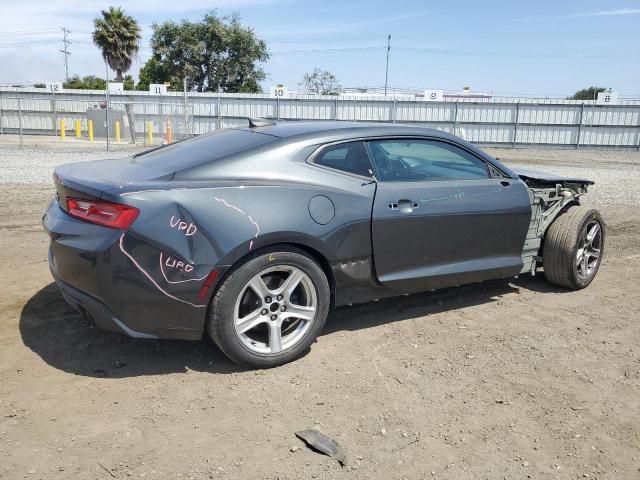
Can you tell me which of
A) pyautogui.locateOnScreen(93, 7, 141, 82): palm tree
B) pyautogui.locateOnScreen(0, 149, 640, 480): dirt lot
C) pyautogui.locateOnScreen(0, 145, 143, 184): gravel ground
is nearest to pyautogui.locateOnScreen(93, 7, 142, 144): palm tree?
pyautogui.locateOnScreen(93, 7, 141, 82): palm tree

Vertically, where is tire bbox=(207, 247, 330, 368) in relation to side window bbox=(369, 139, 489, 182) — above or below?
below

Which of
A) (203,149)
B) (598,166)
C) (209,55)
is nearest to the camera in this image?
(203,149)

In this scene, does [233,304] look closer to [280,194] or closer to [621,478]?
[280,194]

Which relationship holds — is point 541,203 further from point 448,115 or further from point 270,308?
point 448,115

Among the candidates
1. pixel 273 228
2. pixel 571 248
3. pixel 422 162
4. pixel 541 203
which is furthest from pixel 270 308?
pixel 571 248

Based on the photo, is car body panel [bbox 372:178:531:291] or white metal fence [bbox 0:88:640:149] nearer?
car body panel [bbox 372:178:531:291]

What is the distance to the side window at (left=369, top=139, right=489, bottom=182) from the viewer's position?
3988 mm

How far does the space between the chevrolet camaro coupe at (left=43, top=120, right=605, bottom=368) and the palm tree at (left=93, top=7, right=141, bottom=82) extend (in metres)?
49.7

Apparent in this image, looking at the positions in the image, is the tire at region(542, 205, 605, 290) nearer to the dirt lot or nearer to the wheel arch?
the dirt lot

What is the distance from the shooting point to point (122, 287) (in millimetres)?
3072

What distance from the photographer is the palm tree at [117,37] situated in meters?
47.9

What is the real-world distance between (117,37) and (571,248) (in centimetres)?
5062

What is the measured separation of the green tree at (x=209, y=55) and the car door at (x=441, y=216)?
142 feet

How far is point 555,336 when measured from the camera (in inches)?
163
